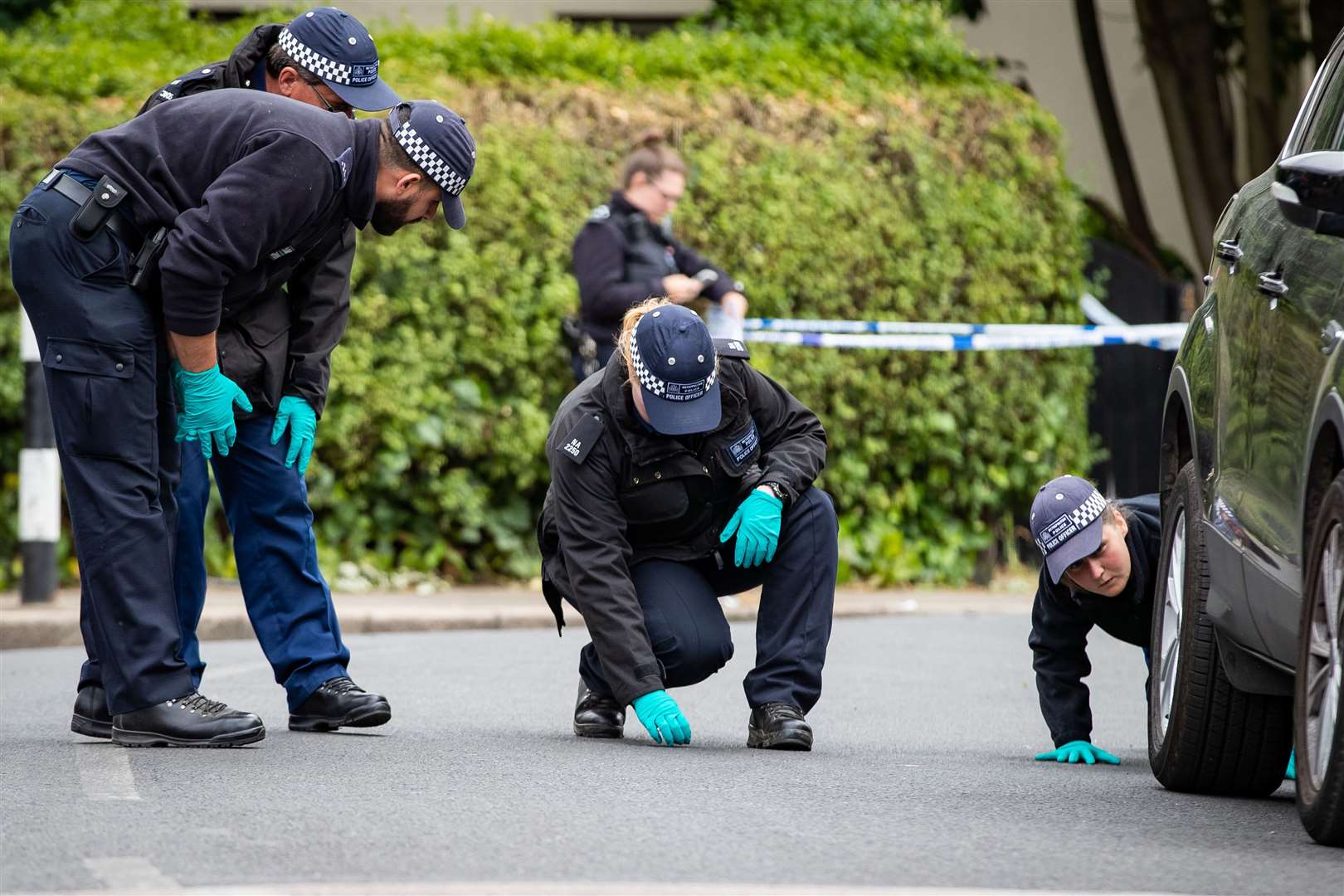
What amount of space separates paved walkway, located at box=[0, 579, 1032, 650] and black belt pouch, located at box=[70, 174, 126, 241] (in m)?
3.87

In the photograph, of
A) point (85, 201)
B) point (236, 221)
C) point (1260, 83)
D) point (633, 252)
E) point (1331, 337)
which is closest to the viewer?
point (1331, 337)

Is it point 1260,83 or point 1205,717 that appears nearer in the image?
point 1205,717

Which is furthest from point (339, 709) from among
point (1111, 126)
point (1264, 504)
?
point (1111, 126)

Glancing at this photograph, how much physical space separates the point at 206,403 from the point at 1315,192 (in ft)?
9.28

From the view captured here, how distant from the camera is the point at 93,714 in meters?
5.47

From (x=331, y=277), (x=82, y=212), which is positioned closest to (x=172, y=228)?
(x=82, y=212)

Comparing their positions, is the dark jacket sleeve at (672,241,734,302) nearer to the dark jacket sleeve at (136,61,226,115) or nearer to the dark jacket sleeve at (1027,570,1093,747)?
the dark jacket sleeve at (136,61,226,115)

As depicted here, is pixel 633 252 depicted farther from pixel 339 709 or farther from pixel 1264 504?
pixel 1264 504

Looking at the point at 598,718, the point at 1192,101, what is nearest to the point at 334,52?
the point at 598,718

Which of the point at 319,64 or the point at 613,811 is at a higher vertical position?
the point at 319,64

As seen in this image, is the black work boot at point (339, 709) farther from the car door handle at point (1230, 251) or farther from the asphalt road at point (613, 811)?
the car door handle at point (1230, 251)

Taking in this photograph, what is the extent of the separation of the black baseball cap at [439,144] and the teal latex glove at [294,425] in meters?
0.77

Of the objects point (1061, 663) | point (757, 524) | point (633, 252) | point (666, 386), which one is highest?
point (666, 386)

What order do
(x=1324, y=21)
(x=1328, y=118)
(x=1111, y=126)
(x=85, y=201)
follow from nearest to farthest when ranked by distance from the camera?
1. (x=1328, y=118)
2. (x=85, y=201)
3. (x=1324, y=21)
4. (x=1111, y=126)
